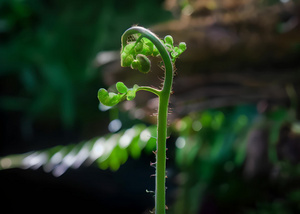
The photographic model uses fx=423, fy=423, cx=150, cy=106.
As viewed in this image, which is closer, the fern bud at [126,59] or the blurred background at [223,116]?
the fern bud at [126,59]

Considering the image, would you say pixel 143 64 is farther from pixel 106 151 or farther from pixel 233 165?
pixel 233 165

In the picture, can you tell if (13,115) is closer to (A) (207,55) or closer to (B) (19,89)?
(B) (19,89)

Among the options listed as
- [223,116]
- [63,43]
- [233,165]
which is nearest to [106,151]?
[223,116]

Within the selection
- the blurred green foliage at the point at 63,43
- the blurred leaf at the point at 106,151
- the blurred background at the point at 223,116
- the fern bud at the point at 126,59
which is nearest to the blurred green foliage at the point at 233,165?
→ the blurred background at the point at 223,116

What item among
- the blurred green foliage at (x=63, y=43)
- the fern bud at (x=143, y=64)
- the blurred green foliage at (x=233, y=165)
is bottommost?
the fern bud at (x=143, y=64)

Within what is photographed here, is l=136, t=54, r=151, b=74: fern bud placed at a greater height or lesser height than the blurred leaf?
lesser

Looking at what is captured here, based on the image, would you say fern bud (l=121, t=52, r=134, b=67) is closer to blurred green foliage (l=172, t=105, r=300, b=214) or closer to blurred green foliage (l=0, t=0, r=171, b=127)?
blurred green foliage (l=172, t=105, r=300, b=214)

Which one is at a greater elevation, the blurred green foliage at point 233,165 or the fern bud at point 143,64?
the blurred green foliage at point 233,165

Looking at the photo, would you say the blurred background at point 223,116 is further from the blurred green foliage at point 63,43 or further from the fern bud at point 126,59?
the fern bud at point 126,59

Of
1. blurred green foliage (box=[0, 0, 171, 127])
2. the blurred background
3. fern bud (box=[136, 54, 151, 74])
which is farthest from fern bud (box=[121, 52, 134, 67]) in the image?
blurred green foliage (box=[0, 0, 171, 127])

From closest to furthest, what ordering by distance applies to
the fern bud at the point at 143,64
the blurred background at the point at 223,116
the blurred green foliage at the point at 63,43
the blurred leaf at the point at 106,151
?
the fern bud at the point at 143,64 < the blurred leaf at the point at 106,151 < the blurred background at the point at 223,116 < the blurred green foliage at the point at 63,43

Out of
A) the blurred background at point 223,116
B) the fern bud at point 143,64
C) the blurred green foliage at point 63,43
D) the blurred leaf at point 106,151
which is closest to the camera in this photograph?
the fern bud at point 143,64

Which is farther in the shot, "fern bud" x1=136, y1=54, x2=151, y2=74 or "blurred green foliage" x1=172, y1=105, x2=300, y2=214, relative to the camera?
"blurred green foliage" x1=172, y1=105, x2=300, y2=214
